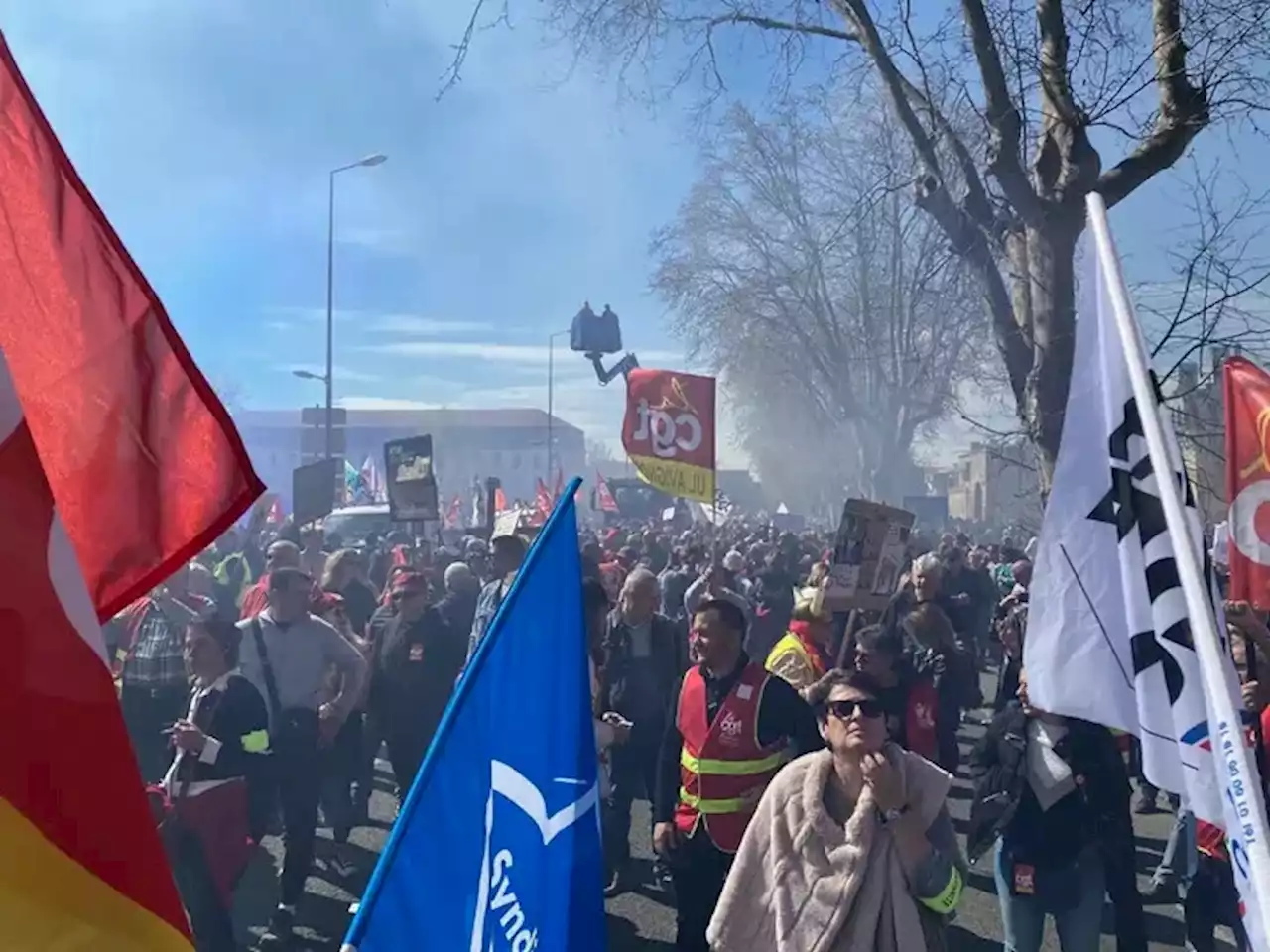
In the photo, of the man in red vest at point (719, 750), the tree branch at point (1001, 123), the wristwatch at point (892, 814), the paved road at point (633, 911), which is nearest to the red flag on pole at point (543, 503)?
the paved road at point (633, 911)

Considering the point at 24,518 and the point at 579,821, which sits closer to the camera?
the point at 24,518

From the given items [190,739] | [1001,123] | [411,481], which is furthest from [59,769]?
[411,481]

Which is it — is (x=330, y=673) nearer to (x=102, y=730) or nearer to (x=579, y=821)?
(x=579, y=821)

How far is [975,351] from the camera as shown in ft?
105

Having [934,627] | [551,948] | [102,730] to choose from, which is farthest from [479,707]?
[934,627]

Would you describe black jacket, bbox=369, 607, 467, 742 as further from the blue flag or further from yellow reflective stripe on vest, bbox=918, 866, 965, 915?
the blue flag

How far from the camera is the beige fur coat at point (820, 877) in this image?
374 centimetres

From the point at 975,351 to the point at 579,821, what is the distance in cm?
3071

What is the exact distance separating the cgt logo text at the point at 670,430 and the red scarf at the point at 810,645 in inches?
167

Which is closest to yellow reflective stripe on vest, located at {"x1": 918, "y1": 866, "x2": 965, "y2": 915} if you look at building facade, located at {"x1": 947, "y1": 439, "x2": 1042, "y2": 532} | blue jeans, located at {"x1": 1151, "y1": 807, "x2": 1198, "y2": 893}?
blue jeans, located at {"x1": 1151, "y1": 807, "x2": 1198, "y2": 893}

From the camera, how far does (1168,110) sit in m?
7.27

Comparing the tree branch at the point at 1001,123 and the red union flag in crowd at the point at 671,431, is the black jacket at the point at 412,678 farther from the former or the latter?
the tree branch at the point at 1001,123

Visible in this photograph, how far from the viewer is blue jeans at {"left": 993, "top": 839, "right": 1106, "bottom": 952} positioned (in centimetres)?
498

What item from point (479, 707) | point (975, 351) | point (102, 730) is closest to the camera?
point (102, 730)
